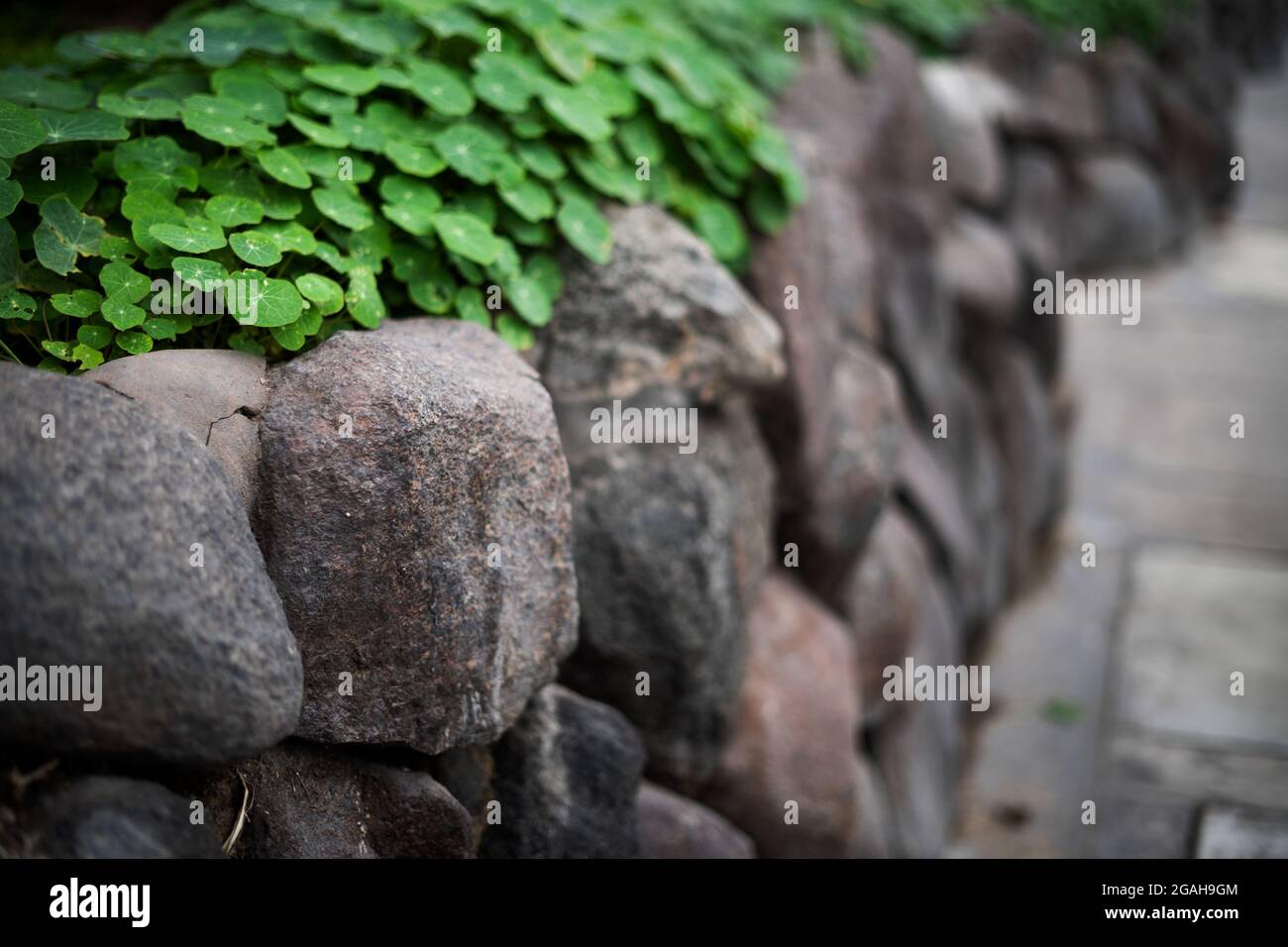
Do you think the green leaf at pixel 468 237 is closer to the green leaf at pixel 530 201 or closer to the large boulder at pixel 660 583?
the green leaf at pixel 530 201

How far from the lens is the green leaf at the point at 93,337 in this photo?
1840mm

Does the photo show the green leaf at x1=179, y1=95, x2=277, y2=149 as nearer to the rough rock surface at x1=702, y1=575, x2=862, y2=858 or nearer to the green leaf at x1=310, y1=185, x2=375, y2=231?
the green leaf at x1=310, y1=185, x2=375, y2=231

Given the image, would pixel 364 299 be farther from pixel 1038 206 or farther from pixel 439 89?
pixel 1038 206

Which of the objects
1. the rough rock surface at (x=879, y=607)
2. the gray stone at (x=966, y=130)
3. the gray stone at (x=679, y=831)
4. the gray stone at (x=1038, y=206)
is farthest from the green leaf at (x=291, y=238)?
the gray stone at (x=1038, y=206)

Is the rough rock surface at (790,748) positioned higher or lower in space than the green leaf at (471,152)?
lower

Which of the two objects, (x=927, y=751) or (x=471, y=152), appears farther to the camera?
(x=927, y=751)

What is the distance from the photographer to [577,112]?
2.58 meters

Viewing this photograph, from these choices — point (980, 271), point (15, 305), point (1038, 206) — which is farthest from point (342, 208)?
point (1038, 206)

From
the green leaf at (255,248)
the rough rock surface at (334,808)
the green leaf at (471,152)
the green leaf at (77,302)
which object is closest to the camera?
the rough rock surface at (334,808)

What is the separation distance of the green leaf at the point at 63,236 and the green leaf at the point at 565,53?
108 cm

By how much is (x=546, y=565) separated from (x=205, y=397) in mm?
629

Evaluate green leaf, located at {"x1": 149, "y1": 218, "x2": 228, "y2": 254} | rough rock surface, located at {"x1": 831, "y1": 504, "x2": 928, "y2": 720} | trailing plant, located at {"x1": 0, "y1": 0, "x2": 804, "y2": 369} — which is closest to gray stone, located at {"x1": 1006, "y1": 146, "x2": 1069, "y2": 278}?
rough rock surface, located at {"x1": 831, "y1": 504, "x2": 928, "y2": 720}

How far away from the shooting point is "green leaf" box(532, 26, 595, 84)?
2678 millimetres

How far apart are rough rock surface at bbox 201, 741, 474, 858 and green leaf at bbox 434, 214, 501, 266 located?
0.91 metres
